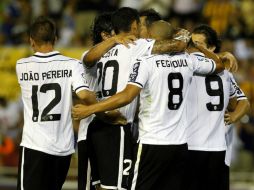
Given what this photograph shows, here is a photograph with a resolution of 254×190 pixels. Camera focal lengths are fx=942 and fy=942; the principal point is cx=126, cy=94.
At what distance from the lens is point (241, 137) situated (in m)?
17.9

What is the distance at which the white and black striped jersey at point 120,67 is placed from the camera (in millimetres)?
10258

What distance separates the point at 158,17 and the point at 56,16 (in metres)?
Answer: 10.6

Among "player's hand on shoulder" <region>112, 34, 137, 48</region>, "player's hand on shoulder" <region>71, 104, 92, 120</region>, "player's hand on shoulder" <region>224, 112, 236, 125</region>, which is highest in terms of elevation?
"player's hand on shoulder" <region>112, 34, 137, 48</region>

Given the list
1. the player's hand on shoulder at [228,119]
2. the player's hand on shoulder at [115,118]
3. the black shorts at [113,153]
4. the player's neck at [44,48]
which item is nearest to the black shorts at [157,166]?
the black shorts at [113,153]

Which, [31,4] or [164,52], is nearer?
[164,52]

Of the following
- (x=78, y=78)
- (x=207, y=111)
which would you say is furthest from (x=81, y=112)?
(x=207, y=111)

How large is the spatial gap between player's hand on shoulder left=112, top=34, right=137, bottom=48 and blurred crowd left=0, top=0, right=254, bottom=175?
8196 mm

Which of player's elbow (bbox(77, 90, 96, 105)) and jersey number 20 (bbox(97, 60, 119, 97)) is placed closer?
player's elbow (bbox(77, 90, 96, 105))

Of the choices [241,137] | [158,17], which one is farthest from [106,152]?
[241,137]

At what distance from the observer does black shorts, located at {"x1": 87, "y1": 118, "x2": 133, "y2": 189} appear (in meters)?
10.3

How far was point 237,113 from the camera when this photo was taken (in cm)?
1124

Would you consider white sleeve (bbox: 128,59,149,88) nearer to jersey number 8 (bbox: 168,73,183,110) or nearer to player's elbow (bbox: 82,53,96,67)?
jersey number 8 (bbox: 168,73,183,110)

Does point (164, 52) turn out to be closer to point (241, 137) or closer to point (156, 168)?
point (156, 168)

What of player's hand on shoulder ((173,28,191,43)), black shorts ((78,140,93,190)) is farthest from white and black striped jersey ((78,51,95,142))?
player's hand on shoulder ((173,28,191,43))
